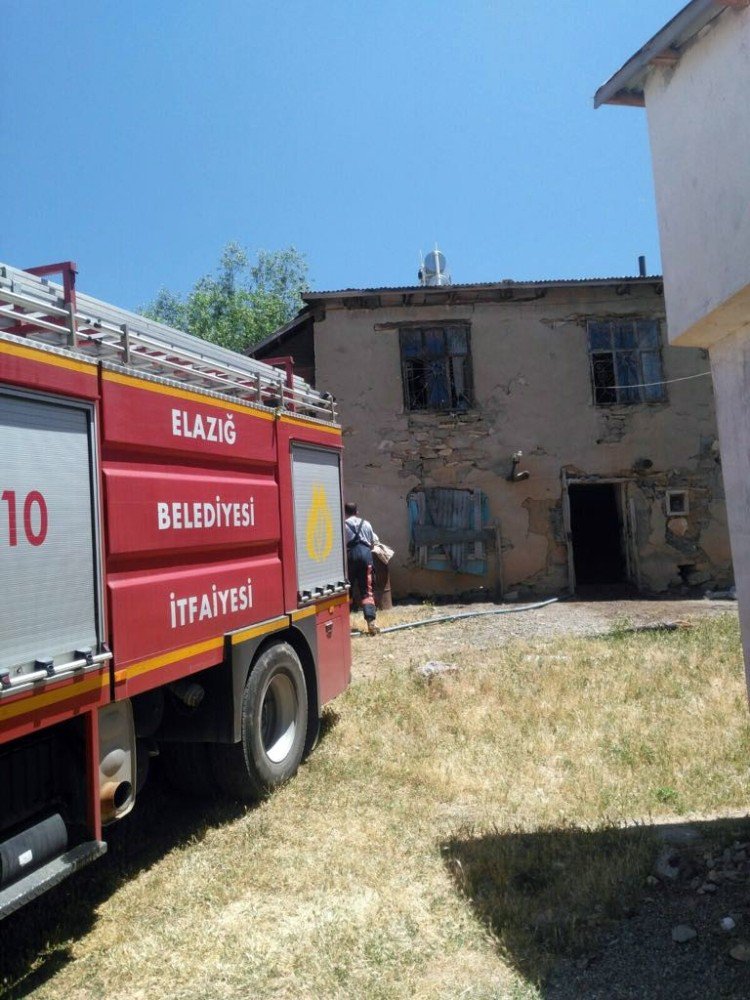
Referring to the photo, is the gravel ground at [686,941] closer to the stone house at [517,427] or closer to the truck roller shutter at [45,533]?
the truck roller shutter at [45,533]

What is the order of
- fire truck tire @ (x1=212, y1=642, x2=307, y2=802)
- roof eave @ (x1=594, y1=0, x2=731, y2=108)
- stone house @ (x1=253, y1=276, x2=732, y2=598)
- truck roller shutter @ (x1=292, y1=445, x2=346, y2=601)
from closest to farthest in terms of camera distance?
roof eave @ (x1=594, y1=0, x2=731, y2=108), fire truck tire @ (x1=212, y1=642, x2=307, y2=802), truck roller shutter @ (x1=292, y1=445, x2=346, y2=601), stone house @ (x1=253, y1=276, x2=732, y2=598)

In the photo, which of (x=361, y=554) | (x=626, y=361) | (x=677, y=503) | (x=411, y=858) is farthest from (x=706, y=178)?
(x=677, y=503)

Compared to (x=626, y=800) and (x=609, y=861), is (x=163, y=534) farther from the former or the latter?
(x=626, y=800)

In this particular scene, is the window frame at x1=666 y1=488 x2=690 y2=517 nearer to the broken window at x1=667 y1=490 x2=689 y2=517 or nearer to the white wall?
the broken window at x1=667 y1=490 x2=689 y2=517

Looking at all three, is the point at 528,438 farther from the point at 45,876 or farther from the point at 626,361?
the point at 45,876

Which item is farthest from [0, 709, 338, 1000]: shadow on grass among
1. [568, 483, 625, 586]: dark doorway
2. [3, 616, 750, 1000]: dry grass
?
[568, 483, 625, 586]: dark doorway

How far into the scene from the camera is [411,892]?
12.9 ft

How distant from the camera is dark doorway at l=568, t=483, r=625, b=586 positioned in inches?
723

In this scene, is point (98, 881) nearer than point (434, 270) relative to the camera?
Yes

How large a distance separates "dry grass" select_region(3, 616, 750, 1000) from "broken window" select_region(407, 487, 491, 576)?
722 centimetres

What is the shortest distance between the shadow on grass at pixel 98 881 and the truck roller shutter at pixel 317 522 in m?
1.63

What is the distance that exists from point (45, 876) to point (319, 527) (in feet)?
11.6

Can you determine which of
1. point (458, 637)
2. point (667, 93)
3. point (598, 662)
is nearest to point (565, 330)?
point (458, 637)

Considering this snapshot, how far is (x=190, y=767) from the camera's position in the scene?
516 cm
